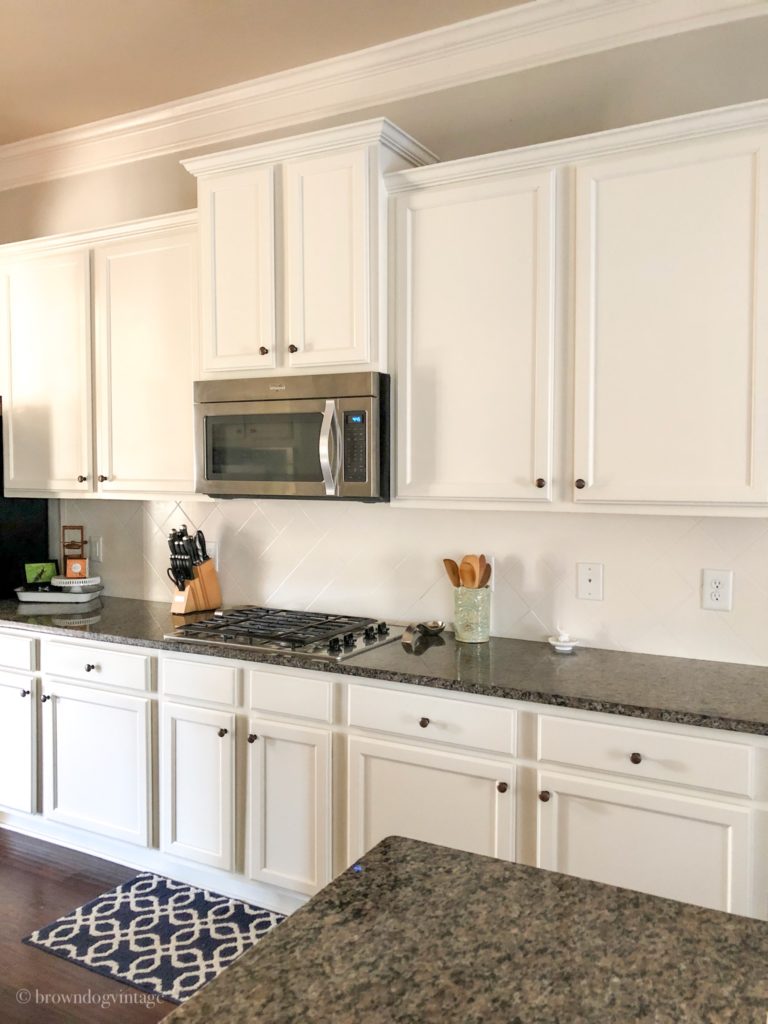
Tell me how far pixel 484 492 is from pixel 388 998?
178cm

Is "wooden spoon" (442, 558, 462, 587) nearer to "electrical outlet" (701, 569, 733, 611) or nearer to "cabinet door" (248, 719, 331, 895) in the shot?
"cabinet door" (248, 719, 331, 895)

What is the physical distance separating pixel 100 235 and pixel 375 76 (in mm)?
1248

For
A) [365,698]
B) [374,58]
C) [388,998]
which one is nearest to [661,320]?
[365,698]

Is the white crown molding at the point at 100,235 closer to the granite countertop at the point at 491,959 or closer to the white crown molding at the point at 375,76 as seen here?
the white crown molding at the point at 375,76

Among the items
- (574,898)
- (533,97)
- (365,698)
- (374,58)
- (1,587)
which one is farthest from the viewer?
(1,587)

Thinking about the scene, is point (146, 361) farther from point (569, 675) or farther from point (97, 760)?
point (569, 675)

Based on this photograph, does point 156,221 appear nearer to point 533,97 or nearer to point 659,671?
point 533,97

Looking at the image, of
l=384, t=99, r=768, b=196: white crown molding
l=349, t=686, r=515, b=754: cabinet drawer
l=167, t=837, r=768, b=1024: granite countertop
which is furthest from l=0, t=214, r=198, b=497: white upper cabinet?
l=167, t=837, r=768, b=1024: granite countertop

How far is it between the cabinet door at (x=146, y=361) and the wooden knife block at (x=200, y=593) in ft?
1.28

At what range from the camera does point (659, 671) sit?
2.37m

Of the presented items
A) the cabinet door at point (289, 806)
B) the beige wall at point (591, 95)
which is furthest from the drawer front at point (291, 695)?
the beige wall at point (591, 95)

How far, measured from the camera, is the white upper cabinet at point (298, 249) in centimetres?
259

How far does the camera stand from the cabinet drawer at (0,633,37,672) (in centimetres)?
313

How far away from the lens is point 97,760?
2.97 metres
